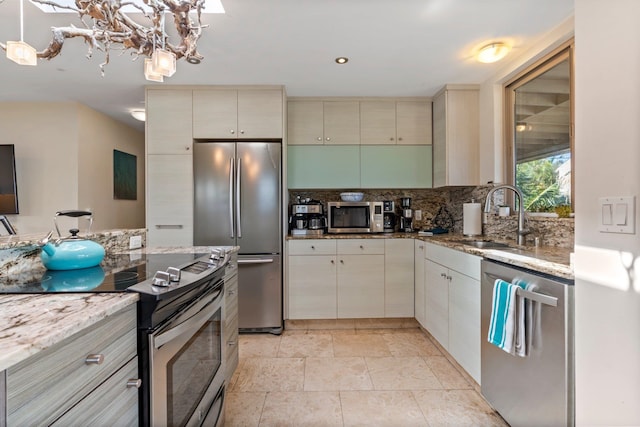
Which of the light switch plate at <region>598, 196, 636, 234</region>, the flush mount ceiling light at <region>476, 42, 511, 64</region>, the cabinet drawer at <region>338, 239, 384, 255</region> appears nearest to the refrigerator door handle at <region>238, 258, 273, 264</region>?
the cabinet drawer at <region>338, 239, 384, 255</region>

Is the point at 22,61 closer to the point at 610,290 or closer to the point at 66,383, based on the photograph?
the point at 66,383

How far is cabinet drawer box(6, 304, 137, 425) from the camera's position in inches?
21.1

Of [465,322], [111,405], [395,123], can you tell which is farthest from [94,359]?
[395,123]

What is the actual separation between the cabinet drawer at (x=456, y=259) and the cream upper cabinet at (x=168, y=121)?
7.84 feet

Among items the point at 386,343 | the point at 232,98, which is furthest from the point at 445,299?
the point at 232,98

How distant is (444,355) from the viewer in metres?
2.31

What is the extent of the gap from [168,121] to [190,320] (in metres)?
2.32

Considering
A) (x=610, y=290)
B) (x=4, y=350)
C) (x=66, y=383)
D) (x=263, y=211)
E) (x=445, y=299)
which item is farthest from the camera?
(x=263, y=211)

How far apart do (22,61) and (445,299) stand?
276cm

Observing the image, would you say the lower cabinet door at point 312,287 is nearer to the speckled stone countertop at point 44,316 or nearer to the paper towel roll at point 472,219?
the paper towel roll at point 472,219

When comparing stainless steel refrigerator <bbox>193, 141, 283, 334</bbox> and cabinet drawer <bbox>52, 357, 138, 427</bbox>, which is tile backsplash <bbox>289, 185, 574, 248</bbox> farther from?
cabinet drawer <bbox>52, 357, 138, 427</bbox>

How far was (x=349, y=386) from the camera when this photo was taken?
1.93 m

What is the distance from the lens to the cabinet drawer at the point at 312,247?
9.20ft

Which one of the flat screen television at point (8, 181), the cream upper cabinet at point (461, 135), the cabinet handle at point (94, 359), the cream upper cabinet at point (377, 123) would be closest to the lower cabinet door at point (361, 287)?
the cream upper cabinet at point (461, 135)
